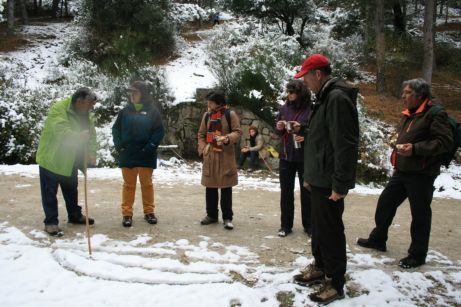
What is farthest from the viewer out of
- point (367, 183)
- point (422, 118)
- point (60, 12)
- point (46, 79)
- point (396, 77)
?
point (60, 12)

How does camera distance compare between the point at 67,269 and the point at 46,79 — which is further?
the point at 46,79

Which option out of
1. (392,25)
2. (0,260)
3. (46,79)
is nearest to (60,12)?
(46,79)

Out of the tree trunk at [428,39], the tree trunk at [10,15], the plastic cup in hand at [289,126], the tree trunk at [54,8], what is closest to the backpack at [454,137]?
the plastic cup in hand at [289,126]

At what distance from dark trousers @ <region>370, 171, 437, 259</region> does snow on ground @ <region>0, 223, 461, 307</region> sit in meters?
0.28

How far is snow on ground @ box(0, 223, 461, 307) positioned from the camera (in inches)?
137

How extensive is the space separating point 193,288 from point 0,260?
6.66ft

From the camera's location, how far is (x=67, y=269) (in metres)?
3.97

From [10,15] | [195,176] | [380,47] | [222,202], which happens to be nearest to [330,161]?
[222,202]

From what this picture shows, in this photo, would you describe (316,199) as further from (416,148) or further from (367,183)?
(367,183)

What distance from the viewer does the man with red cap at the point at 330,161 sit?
3.17m

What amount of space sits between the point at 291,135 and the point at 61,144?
268 centimetres

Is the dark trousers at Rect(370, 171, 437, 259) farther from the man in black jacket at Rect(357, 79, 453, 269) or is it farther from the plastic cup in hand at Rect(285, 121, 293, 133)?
the plastic cup in hand at Rect(285, 121, 293, 133)

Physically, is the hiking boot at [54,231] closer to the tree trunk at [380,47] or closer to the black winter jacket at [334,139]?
the black winter jacket at [334,139]

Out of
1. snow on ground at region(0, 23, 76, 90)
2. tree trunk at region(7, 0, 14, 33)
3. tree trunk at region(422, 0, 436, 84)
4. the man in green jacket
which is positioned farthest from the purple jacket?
tree trunk at region(7, 0, 14, 33)
